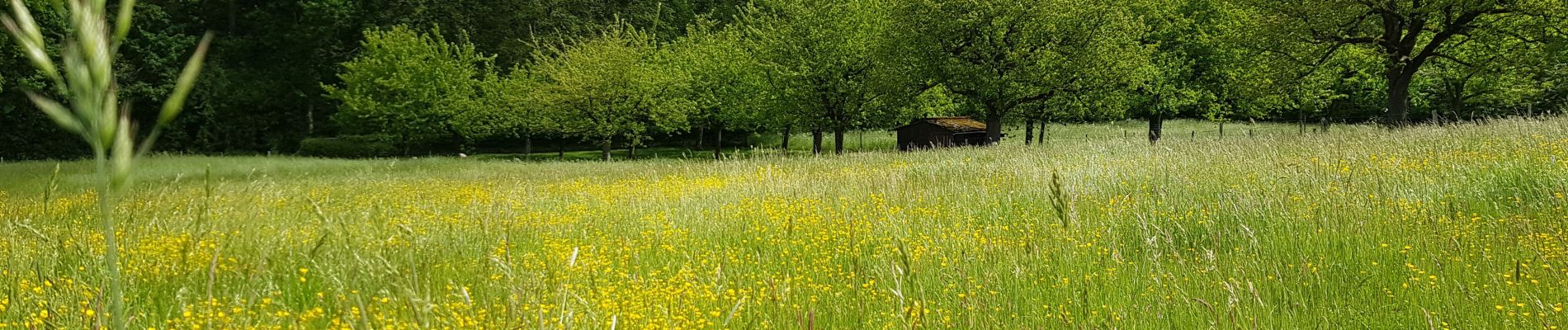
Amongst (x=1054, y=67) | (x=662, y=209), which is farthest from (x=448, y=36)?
(x=662, y=209)

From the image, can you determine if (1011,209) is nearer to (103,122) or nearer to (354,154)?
(103,122)

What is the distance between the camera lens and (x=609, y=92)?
1265 inches

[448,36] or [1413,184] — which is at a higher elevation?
[448,36]

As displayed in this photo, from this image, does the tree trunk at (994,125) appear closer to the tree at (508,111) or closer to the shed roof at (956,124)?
the shed roof at (956,124)

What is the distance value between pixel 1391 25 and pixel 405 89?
122 feet

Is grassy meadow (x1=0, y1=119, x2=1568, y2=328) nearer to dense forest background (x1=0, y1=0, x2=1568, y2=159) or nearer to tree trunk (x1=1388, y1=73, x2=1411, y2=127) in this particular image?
dense forest background (x1=0, y1=0, x2=1568, y2=159)

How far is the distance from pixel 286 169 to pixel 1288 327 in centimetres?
2854

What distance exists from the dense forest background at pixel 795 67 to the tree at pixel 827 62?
0.07 metres

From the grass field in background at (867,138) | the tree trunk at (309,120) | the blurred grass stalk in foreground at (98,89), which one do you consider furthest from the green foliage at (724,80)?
the blurred grass stalk in foreground at (98,89)

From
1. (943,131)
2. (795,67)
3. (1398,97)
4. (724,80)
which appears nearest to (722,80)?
(724,80)

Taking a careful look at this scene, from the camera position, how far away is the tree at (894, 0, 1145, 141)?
72.5 ft

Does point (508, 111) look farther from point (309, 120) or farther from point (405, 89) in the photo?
point (309, 120)

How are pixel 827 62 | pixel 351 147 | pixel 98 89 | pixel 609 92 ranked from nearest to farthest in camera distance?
1. pixel 98 89
2. pixel 827 62
3. pixel 609 92
4. pixel 351 147

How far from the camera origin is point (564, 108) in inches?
1286
